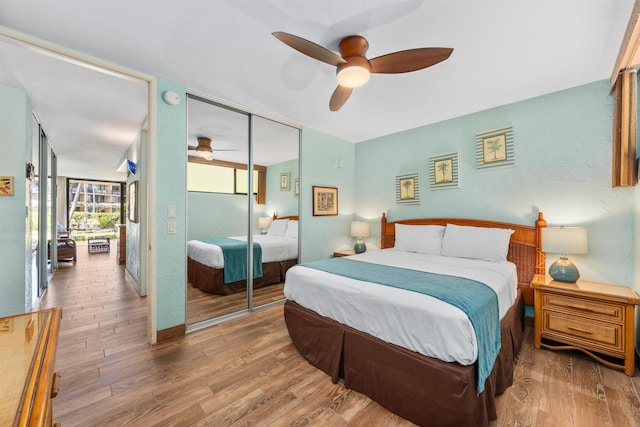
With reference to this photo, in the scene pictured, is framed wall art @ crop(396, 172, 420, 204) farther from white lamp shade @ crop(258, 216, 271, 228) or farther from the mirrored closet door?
white lamp shade @ crop(258, 216, 271, 228)

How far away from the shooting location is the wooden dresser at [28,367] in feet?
1.94

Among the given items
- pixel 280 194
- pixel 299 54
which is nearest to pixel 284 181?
pixel 280 194

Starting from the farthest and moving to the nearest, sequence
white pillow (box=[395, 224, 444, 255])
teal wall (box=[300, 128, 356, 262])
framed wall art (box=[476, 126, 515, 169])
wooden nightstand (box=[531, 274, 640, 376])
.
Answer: teal wall (box=[300, 128, 356, 262]) < white pillow (box=[395, 224, 444, 255]) < framed wall art (box=[476, 126, 515, 169]) < wooden nightstand (box=[531, 274, 640, 376])

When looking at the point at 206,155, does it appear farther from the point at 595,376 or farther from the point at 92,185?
the point at 92,185

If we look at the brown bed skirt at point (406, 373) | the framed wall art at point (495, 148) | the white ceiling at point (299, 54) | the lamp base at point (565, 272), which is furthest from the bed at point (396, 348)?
the white ceiling at point (299, 54)

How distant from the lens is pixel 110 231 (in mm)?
9227

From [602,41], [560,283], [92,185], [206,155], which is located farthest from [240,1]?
[92,185]

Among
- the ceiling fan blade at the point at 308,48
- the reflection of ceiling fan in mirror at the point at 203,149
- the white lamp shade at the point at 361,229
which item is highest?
the ceiling fan blade at the point at 308,48

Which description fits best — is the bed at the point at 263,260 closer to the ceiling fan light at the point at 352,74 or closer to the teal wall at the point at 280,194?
the teal wall at the point at 280,194

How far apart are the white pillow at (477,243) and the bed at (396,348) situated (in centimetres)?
21

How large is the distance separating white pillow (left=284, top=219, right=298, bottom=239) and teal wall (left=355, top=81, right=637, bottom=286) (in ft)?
6.11

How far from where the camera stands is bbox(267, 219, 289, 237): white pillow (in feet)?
11.7

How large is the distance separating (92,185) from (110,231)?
5.53 feet

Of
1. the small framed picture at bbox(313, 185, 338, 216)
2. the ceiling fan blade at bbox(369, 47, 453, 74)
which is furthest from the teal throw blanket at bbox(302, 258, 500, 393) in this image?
the small framed picture at bbox(313, 185, 338, 216)
